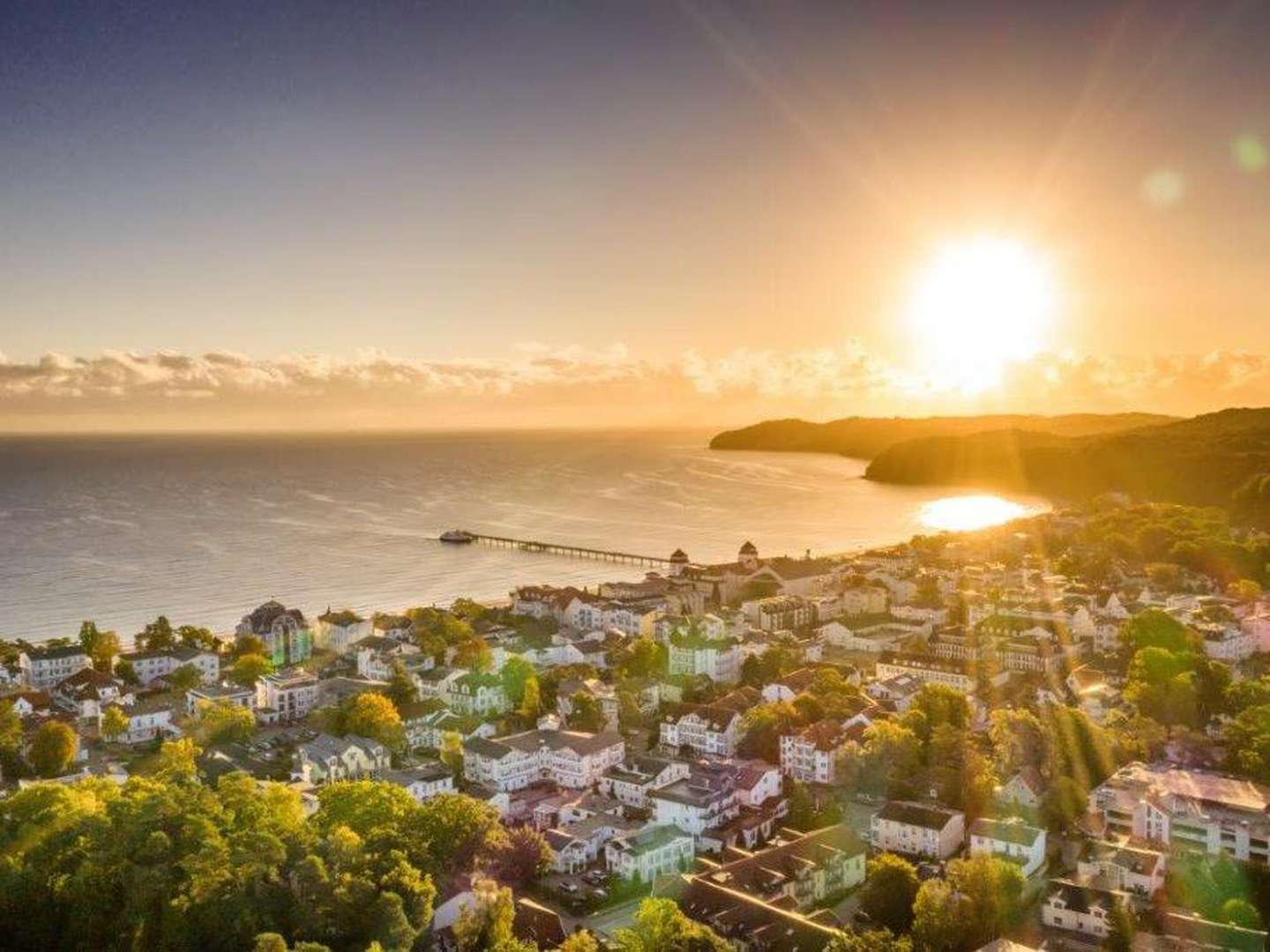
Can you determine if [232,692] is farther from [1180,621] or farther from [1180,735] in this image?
[1180,621]

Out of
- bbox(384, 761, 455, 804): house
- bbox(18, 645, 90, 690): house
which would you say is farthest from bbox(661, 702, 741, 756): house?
bbox(18, 645, 90, 690): house

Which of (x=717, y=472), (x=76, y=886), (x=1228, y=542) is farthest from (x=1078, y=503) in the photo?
(x=76, y=886)

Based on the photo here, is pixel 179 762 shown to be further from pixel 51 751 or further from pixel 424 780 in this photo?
pixel 424 780

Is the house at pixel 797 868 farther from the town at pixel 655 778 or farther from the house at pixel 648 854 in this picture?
the house at pixel 648 854

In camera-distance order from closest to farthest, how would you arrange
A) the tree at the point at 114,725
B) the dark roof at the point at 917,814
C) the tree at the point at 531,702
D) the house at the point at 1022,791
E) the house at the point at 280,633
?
the dark roof at the point at 917,814 → the house at the point at 1022,791 → the tree at the point at 114,725 → the tree at the point at 531,702 → the house at the point at 280,633

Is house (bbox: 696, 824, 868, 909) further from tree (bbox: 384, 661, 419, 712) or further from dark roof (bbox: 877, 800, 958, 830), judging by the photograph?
tree (bbox: 384, 661, 419, 712)

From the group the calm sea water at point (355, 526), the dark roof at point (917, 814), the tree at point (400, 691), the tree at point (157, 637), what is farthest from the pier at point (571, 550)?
the dark roof at point (917, 814)

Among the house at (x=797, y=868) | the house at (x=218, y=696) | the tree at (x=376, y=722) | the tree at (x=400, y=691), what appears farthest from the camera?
the tree at (x=400, y=691)

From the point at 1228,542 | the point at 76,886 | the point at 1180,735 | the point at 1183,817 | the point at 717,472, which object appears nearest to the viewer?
the point at 76,886
